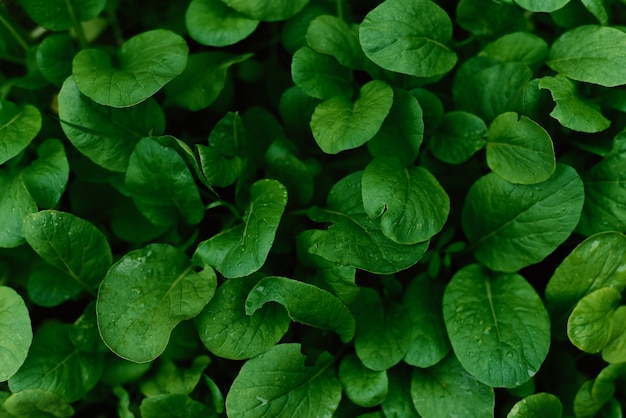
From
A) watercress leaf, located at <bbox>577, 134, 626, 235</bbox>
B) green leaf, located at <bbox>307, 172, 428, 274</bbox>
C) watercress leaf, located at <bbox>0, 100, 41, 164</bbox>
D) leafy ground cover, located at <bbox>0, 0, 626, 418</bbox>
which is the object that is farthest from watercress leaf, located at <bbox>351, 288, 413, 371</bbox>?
watercress leaf, located at <bbox>0, 100, 41, 164</bbox>

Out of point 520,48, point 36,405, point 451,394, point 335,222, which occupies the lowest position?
point 451,394

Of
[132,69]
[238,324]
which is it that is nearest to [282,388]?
[238,324]

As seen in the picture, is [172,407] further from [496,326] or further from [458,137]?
[458,137]

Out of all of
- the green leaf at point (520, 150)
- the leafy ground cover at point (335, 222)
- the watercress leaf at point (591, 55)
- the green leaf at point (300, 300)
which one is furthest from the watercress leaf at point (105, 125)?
the watercress leaf at point (591, 55)

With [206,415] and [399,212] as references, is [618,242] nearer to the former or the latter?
[399,212]

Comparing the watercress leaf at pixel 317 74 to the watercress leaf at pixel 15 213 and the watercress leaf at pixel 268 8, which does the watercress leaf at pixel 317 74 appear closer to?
the watercress leaf at pixel 268 8

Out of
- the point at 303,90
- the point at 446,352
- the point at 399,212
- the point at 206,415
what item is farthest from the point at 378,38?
the point at 206,415
